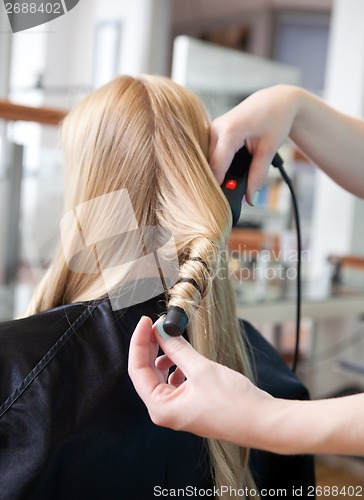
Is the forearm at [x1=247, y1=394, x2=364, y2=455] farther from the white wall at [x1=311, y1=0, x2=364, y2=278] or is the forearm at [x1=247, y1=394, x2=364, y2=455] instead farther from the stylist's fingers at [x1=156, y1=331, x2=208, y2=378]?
the white wall at [x1=311, y1=0, x2=364, y2=278]

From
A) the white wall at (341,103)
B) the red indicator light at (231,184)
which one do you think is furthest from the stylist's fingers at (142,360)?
the white wall at (341,103)

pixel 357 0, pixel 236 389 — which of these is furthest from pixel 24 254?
pixel 236 389

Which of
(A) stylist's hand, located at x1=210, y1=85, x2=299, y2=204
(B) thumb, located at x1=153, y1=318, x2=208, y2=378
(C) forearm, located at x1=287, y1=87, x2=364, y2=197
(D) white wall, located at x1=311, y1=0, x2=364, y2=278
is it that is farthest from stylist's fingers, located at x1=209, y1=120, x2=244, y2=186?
(D) white wall, located at x1=311, y1=0, x2=364, y2=278

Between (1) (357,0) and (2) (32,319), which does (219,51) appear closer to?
(1) (357,0)

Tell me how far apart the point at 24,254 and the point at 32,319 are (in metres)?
3.83

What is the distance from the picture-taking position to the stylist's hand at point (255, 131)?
30.4 inches

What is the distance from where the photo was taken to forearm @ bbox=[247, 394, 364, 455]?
43 centimetres

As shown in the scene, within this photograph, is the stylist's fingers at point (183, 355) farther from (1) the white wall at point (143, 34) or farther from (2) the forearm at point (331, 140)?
(1) the white wall at point (143, 34)

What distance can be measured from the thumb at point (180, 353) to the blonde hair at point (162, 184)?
0.16m

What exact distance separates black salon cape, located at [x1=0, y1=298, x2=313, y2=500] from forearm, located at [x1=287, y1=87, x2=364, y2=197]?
0.41m

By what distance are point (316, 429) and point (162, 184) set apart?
39 cm

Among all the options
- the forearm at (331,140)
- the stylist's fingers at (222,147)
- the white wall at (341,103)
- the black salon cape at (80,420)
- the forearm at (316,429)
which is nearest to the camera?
the forearm at (316,429)

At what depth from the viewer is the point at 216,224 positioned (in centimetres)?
66

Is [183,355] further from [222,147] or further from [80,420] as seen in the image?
[222,147]
